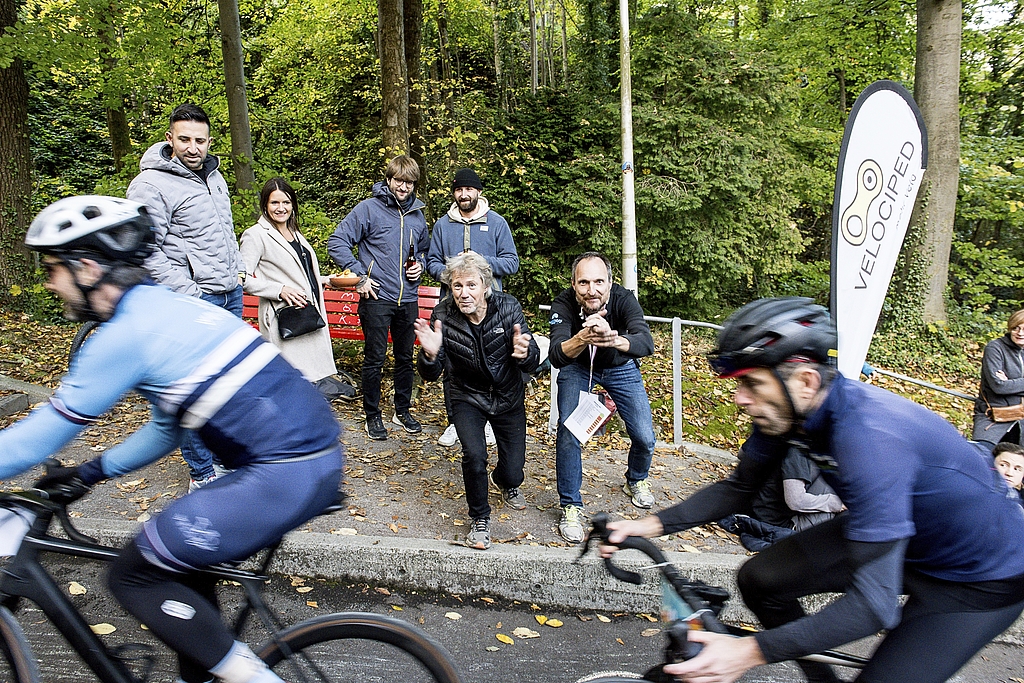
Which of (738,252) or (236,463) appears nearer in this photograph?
(236,463)

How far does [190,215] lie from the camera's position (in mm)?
4383

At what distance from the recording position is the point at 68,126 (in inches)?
693

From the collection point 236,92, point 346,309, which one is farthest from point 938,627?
point 236,92

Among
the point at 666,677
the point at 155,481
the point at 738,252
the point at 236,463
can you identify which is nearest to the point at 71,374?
the point at 236,463

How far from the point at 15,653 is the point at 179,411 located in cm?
107

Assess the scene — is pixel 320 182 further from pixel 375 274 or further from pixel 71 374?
pixel 71 374

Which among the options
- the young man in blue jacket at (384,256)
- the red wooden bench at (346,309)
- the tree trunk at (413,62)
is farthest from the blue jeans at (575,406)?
the tree trunk at (413,62)

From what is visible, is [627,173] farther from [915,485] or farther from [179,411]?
[179,411]

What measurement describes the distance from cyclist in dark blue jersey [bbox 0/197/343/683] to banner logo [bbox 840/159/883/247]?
4.38 m

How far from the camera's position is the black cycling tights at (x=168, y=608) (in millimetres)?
2129

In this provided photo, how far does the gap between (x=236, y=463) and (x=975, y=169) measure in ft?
49.4

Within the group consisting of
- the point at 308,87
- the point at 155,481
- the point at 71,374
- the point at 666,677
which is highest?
the point at 308,87

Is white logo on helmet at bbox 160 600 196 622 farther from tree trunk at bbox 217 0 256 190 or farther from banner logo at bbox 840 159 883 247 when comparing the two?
tree trunk at bbox 217 0 256 190

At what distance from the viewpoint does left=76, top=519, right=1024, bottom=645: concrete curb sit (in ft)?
13.3
